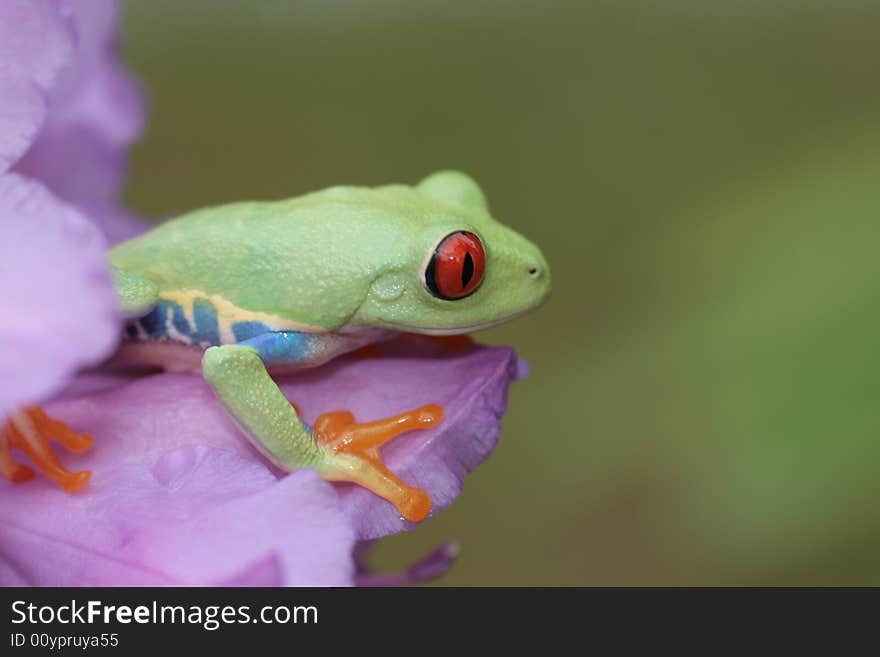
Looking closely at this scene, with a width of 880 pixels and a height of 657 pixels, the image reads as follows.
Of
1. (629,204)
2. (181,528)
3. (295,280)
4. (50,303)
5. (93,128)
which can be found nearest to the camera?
(50,303)

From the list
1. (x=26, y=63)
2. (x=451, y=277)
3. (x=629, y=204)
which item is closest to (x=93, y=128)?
(x=26, y=63)

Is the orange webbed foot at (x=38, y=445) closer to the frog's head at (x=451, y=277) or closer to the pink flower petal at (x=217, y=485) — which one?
the pink flower petal at (x=217, y=485)

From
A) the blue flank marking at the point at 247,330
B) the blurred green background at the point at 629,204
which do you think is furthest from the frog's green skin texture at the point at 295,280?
the blurred green background at the point at 629,204

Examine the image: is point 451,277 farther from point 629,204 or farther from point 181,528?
point 629,204

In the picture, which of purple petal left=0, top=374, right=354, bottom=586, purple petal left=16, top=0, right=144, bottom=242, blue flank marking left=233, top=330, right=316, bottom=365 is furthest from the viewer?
purple petal left=16, top=0, right=144, bottom=242

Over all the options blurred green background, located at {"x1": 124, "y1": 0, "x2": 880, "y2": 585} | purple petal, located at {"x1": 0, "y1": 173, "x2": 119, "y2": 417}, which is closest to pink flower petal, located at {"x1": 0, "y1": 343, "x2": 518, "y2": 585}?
purple petal, located at {"x1": 0, "y1": 173, "x2": 119, "y2": 417}

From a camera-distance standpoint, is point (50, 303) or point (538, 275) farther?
point (538, 275)

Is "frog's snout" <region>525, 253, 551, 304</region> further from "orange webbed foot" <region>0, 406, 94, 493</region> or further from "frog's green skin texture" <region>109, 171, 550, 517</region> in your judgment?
"orange webbed foot" <region>0, 406, 94, 493</region>
